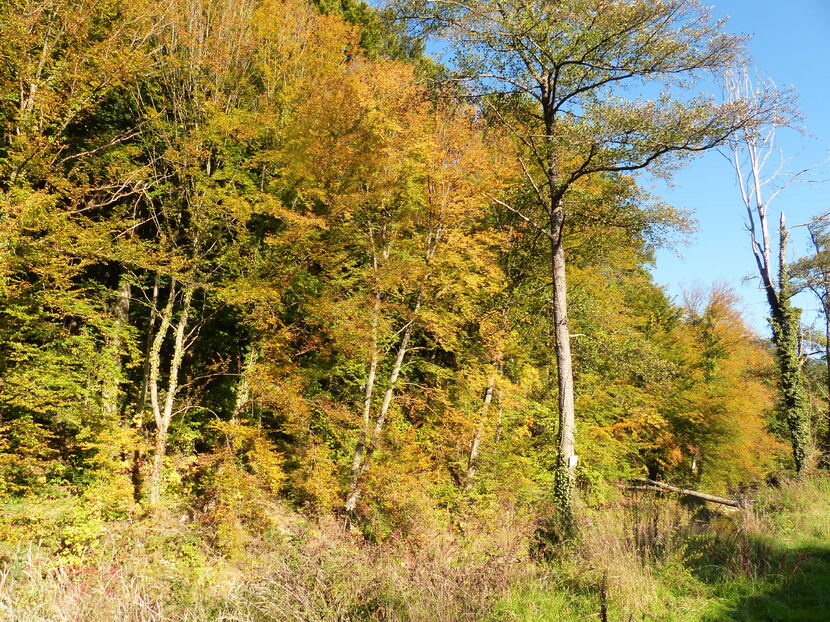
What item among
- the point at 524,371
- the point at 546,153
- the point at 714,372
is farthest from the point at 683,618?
the point at 714,372

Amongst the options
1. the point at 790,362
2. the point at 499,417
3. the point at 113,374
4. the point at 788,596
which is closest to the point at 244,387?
the point at 113,374

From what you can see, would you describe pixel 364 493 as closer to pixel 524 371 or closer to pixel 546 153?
pixel 524 371

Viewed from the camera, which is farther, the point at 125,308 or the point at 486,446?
the point at 486,446

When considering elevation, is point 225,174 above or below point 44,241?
above

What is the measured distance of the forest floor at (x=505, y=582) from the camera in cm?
329

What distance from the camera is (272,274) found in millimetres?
10312

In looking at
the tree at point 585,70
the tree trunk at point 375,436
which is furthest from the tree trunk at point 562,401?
the tree trunk at point 375,436

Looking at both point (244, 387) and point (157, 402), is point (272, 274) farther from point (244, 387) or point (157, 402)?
point (157, 402)

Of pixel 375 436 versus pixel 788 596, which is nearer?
pixel 788 596

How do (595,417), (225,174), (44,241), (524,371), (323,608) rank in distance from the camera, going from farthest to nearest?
(595,417) < (524,371) < (225,174) < (44,241) < (323,608)

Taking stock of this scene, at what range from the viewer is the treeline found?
7.88m

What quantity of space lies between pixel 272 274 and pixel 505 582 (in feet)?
26.9

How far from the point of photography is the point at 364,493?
10281 mm

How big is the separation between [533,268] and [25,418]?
484 inches
